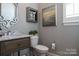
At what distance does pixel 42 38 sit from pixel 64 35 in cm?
31

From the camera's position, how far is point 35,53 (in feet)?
4.11

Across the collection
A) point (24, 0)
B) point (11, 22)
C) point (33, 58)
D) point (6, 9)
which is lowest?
point (33, 58)

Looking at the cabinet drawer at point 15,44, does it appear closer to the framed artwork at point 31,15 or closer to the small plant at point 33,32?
the small plant at point 33,32

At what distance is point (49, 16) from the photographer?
51.1 inches

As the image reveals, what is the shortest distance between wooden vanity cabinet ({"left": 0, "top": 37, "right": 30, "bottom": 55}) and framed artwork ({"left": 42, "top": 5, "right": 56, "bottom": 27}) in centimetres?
33

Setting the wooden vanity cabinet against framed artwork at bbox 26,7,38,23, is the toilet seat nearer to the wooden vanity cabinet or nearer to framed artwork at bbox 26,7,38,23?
the wooden vanity cabinet

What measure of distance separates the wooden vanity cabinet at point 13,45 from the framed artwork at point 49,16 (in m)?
0.33

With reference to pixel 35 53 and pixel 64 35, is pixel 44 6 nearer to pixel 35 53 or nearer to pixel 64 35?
pixel 64 35

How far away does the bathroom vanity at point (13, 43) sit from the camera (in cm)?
113

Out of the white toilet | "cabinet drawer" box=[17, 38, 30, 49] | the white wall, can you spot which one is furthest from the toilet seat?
the white wall

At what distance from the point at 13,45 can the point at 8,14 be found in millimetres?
400

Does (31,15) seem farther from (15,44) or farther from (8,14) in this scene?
(15,44)

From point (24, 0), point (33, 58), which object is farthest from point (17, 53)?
point (24, 0)

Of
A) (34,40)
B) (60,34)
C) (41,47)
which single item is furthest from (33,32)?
(60,34)
